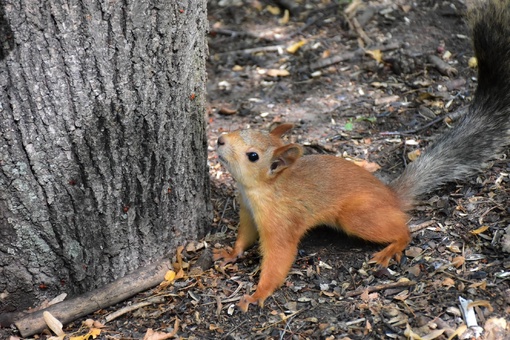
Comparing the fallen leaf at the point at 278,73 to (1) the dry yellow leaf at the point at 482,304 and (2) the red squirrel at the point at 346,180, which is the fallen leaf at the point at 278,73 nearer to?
(2) the red squirrel at the point at 346,180

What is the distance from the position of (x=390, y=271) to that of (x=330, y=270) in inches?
11.5

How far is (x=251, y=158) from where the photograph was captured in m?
3.02

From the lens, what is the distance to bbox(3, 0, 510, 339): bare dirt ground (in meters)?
2.70

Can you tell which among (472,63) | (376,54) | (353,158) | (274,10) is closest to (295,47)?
(376,54)

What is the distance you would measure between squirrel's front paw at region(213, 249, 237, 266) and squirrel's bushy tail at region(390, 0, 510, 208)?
957 millimetres

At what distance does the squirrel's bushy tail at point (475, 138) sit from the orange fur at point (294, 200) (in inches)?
8.5

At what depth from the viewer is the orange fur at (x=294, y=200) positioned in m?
3.01

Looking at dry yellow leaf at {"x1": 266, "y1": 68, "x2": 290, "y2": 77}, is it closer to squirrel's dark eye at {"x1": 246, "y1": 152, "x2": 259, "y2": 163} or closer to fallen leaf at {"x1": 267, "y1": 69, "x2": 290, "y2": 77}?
fallen leaf at {"x1": 267, "y1": 69, "x2": 290, "y2": 77}

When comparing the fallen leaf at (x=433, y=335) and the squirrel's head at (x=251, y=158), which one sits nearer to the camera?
the fallen leaf at (x=433, y=335)

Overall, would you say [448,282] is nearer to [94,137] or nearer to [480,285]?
[480,285]

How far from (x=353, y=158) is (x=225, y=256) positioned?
3.54 feet

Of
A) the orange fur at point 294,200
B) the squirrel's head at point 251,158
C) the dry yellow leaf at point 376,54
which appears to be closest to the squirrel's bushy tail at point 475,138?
the orange fur at point 294,200

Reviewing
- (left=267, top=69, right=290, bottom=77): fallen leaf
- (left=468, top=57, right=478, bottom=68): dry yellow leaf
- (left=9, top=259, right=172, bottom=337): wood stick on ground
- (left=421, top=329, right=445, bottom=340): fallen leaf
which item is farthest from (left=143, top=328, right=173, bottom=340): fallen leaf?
(left=468, top=57, right=478, bottom=68): dry yellow leaf

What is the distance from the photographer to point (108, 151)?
2.68m
